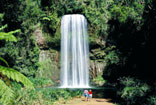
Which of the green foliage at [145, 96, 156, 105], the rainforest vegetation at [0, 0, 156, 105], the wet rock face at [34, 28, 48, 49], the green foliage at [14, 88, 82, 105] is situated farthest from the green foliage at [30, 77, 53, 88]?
the green foliage at [145, 96, 156, 105]

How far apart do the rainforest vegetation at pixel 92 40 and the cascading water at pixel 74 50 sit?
0.55 metres

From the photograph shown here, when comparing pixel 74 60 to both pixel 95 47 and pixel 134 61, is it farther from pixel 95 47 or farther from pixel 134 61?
pixel 134 61

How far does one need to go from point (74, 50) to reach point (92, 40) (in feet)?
6.83

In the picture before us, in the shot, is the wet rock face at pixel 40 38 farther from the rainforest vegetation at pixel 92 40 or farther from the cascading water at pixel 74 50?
the cascading water at pixel 74 50

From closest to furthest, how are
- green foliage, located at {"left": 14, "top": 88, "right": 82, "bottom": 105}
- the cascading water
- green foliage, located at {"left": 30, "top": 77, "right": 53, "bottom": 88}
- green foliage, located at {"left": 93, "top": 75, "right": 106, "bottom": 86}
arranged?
green foliage, located at {"left": 14, "top": 88, "right": 82, "bottom": 105}
green foliage, located at {"left": 30, "top": 77, "right": 53, "bottom": 88}
green foliage, located at {"left": 93, "top": 75, "right": 106, "bottom": 86}
the cascading water

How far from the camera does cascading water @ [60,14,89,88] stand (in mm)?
19469

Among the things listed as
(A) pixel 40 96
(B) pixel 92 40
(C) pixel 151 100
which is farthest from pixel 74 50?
(C) pixel 151 100

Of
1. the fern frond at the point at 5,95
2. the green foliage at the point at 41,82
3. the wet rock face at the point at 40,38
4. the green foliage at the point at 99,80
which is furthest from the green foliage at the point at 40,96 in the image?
the wet rock face at the point at 40,38

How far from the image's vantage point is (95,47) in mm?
19875

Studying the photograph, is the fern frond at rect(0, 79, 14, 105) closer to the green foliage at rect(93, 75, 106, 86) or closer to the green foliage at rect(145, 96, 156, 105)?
the green foliage at rect(145, 96, 156, 105)

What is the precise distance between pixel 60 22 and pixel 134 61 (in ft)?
36.0

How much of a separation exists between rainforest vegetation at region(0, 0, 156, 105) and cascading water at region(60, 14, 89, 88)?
0.55 m

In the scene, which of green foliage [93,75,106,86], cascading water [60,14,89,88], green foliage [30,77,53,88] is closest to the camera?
green foliage [30,77,53,88]

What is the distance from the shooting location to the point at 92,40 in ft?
64.4
